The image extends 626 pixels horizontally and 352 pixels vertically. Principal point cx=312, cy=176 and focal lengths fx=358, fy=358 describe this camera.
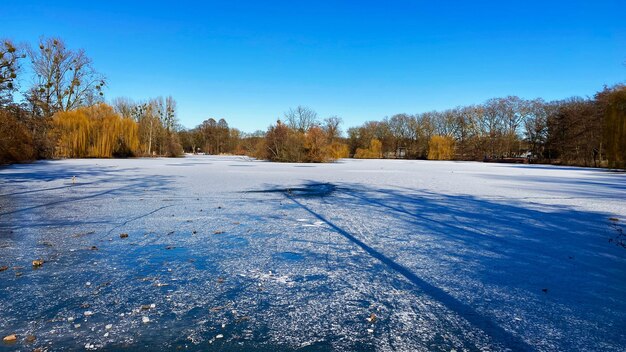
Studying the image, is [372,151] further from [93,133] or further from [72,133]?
Answer: [72,133]

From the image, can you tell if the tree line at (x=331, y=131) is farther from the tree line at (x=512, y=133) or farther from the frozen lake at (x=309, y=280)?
the frozen lake at (x=309, y=280)

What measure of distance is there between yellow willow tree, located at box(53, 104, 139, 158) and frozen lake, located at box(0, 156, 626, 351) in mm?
30224

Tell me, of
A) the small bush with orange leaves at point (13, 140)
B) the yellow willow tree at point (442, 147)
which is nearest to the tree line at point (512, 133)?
the yellow willow tree at point (442, 147)

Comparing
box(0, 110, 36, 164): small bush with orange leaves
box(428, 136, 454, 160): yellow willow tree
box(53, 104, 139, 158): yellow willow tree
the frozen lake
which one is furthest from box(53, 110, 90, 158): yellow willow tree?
box(428, 136, 454, 160): yellow willow tree

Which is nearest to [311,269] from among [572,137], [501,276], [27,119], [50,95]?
[501,276]

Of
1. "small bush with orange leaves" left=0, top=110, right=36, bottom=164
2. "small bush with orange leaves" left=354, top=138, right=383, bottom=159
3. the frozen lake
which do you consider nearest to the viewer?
the frozen lake

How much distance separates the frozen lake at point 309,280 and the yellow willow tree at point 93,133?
30.2m

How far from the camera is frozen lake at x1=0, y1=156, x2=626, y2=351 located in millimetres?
2350

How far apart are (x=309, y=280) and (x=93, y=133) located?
37.1 m

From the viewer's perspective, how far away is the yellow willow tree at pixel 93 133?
32.1 m

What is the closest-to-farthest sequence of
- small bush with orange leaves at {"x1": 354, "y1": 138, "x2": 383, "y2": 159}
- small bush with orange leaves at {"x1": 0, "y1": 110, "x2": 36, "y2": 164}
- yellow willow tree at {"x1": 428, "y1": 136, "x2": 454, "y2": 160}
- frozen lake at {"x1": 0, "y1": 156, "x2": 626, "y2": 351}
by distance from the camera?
frozen lake at {"x1": 0, "y1": 156, "x2": 626, "y2": 351} < small bush with orange leaves at {"x1": 0, "y1": 110, "x2": 36, "y2": 164} < yellow willow tree at {"x1": 428, "y1": 136, "x2": 454, "y2": 160} < small bush with orange leaves at {"x1": 354, "y1": 138, "x2": 383, "y2": 159}

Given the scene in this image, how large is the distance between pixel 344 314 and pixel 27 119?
29.0m

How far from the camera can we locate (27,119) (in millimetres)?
23828

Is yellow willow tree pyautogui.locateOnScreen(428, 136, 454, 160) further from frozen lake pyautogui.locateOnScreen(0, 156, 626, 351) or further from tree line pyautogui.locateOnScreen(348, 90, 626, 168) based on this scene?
frozen lake pyautogui.locateOnScreen(0, 156, 626, 351)
